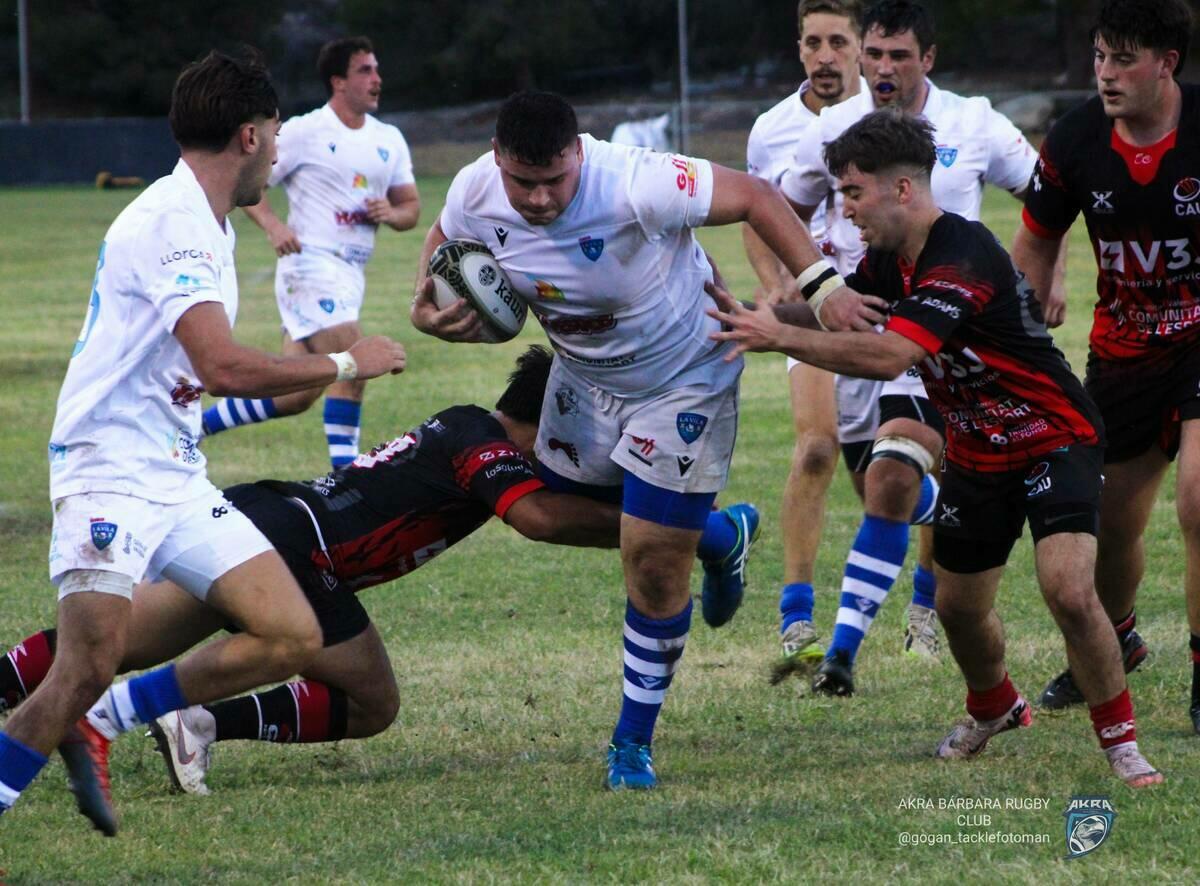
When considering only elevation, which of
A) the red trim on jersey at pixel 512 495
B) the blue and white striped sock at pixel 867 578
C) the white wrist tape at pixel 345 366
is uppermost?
the white wrist tape at pixel 345 366

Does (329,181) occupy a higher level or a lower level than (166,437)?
lower

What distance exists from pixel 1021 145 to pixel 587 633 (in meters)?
2.51

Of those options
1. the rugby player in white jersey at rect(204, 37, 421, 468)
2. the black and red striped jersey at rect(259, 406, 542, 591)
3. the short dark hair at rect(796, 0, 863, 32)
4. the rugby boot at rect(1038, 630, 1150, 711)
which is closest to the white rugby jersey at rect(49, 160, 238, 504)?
the black and red striped jersey at rect(259, 406, 542, 591)

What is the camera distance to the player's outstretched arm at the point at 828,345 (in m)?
4.54

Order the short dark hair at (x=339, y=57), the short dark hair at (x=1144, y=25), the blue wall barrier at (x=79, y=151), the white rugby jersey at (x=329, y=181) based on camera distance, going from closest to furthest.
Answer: the short dark hair at (x=1144, y=25) → the white rugby jersey at (x=329, y=181) → the short dark hair at (x=339, y=57) → the blue wall barrier at (x=79, y=151)

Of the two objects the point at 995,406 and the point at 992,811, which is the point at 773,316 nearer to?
the point at 995,406

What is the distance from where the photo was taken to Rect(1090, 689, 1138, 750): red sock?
4723 mm

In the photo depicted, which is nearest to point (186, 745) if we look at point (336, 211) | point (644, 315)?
point (644, 315)

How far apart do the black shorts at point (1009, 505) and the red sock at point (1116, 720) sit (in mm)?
455

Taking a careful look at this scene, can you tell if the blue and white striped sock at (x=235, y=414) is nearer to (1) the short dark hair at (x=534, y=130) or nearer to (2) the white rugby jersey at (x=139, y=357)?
(1) the short dark hair at (x=534, y=130)

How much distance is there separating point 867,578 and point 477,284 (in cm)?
188

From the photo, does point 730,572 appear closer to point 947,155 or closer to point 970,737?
point 970,737

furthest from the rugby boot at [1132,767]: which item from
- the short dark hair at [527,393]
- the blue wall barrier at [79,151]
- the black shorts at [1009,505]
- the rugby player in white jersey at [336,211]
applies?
the blue wall barrier at [79,151]

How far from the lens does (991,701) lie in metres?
5.12
